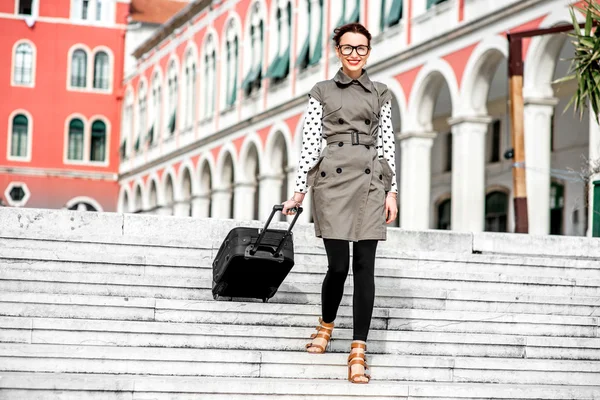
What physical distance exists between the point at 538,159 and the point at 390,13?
655 centimetres

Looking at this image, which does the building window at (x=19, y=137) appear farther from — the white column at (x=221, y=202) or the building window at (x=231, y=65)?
the white column at (x=221, y=202)

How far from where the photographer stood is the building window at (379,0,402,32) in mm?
24422

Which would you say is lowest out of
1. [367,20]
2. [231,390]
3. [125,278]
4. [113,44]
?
[231,390]

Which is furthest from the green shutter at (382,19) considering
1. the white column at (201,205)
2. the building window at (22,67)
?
the building window at (22,67)

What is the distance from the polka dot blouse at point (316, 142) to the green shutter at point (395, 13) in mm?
18344

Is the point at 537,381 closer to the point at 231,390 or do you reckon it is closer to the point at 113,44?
the point at 231,390

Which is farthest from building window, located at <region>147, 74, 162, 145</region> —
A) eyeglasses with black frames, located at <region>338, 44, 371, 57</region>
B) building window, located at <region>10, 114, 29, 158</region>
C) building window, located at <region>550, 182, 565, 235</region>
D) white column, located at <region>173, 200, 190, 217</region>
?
eyeglasses with black frames, located at <region>338, 44, 371, 57</region>

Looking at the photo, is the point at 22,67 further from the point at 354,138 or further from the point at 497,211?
the point at 354,138

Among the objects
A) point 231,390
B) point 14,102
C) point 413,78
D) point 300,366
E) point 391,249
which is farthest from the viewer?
point 14,102

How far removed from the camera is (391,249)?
9.44m

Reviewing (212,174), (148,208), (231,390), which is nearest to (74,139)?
(148,208)

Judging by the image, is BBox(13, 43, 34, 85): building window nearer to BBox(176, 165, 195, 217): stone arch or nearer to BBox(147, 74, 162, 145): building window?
BBox(147, 74, 162, 145): building window

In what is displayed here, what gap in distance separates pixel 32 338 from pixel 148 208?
3847 centimetres

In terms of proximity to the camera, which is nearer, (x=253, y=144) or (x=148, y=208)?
(x=253, y=144)
